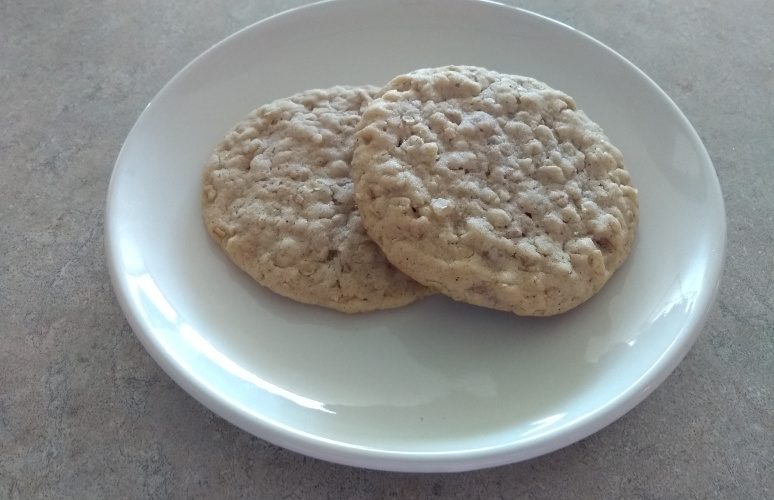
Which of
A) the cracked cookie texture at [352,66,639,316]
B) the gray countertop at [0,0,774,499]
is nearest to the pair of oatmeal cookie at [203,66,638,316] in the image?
the cracked cookie texture at [352,66,639,316]

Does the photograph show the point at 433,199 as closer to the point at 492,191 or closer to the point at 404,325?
the point at 492,191

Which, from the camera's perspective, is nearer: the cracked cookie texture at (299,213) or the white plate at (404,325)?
the white plate at (404,325)

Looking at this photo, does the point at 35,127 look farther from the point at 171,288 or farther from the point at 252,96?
the point at 171,288

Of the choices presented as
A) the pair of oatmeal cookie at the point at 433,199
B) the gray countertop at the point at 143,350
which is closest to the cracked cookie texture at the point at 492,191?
the pair of oatmeal cookie at the point at 433,199

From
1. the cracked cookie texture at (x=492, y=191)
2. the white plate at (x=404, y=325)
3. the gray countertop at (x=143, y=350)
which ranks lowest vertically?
the gray countertop at (x=143, y=350)

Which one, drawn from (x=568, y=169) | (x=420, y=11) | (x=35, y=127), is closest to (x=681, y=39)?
(x=420, y=11)

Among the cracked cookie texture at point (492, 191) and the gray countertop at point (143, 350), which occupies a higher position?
the cracked cookie texture at point (492, 191)

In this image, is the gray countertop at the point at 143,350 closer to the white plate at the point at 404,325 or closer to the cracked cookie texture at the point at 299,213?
the white plate at the point at 404,325
